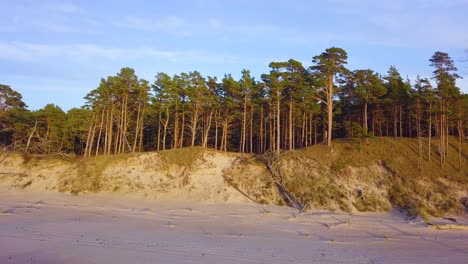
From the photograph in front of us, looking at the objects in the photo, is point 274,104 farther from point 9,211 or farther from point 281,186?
point 9,211

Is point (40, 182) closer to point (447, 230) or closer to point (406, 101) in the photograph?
point (447, 230)

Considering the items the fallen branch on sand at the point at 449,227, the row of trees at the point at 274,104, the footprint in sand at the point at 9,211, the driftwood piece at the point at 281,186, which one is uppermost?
the row of trees at the point at 274,104

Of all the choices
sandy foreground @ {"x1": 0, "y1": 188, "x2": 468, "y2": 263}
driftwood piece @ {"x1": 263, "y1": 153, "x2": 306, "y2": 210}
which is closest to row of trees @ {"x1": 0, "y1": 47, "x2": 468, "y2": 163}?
driftwood piece @ {"x1": 263, "y1": 153, "x2": 306, "y2": 210}

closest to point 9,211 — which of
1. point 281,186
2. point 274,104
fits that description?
point 281,186

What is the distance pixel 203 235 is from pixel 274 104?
1046 inches

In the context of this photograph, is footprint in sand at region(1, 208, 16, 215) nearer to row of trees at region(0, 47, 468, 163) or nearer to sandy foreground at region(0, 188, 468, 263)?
sandy foreground at region(0, 188, 468, 263)

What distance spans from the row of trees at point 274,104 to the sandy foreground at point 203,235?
12.5 meters

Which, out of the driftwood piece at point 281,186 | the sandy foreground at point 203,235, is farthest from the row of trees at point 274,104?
the sandy foreground at point 203,235

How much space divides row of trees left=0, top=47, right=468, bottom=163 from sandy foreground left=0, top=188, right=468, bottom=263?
1252 centimetres

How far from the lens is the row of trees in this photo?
39812 mm

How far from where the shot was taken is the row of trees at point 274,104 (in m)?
39.8

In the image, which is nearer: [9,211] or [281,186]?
[9,211]

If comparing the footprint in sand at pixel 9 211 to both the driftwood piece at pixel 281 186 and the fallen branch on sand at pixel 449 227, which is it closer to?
the driftwood piece at pixel 281 186

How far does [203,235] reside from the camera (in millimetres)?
19188
